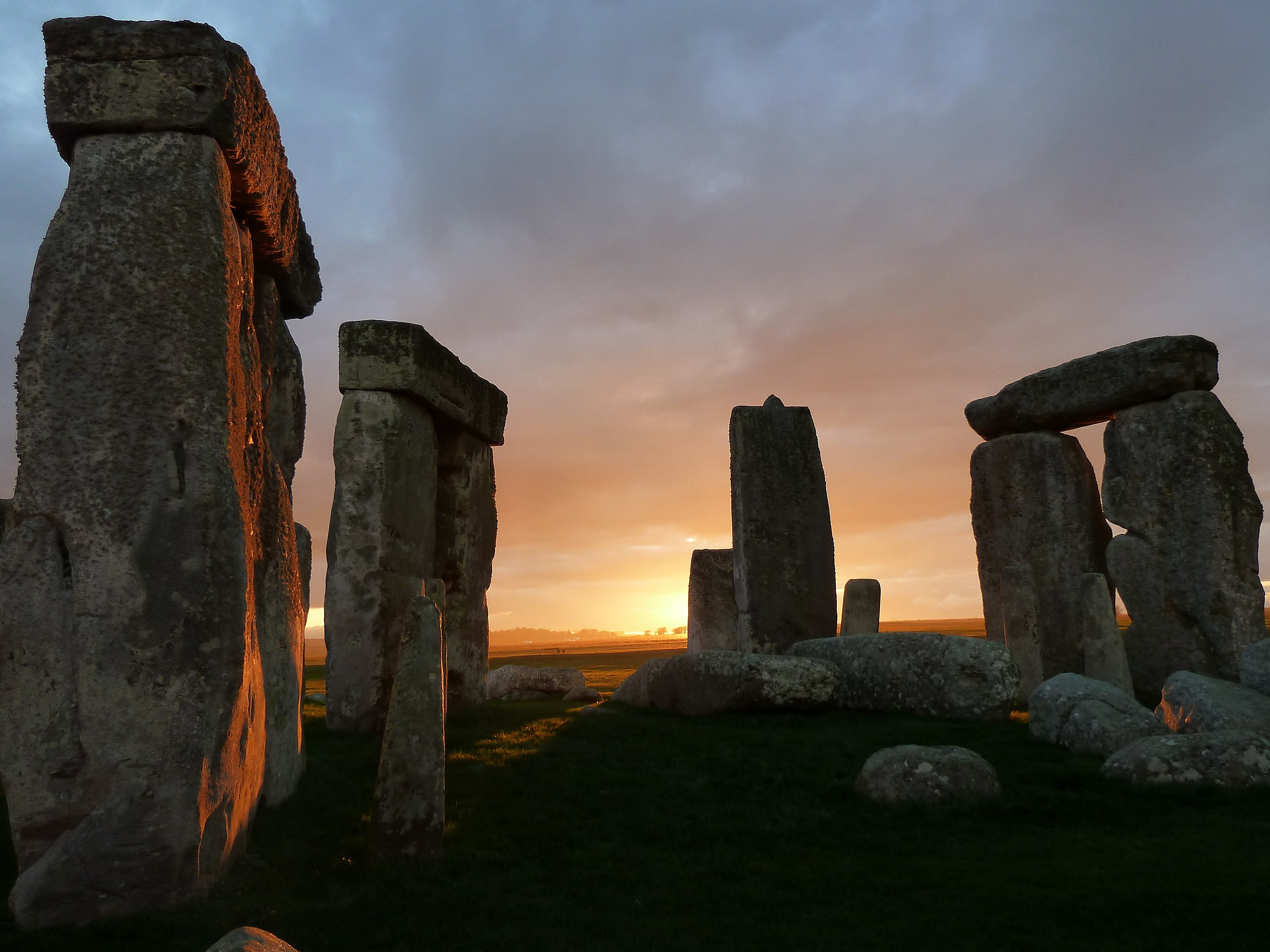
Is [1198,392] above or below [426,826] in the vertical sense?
above

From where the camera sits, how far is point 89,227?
13.1ft

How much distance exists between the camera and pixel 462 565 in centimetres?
984

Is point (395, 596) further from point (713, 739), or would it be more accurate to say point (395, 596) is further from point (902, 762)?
point (902, 762)

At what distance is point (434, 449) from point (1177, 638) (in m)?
9.41

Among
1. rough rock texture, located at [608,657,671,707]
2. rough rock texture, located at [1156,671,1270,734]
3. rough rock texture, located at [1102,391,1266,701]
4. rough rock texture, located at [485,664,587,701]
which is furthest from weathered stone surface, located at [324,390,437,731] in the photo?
rough rock texture, located at [1102,391,1266,701]

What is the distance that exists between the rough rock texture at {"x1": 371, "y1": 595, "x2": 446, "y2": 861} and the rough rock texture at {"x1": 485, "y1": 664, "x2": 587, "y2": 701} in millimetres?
7556

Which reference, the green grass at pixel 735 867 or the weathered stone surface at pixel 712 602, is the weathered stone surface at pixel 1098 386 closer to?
the weathered stone surface at pixel 712 602

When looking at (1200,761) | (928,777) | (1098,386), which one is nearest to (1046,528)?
(1098,386)

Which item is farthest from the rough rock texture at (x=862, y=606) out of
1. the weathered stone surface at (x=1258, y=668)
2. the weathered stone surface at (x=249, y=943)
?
the weathered stone surface at (x=249, y=943)

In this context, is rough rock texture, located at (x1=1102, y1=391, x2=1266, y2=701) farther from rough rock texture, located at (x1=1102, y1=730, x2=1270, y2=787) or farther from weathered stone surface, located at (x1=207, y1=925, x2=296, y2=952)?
weathered stone surface, located at (x1=207, y1=925, x2=296, y2=952)

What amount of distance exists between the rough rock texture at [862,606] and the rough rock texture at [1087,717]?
18.6ft

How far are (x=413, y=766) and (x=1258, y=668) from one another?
752cm

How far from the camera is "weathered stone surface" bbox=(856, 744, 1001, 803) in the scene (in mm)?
5328

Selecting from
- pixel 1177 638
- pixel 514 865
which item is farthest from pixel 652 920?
pixel 1177 638
